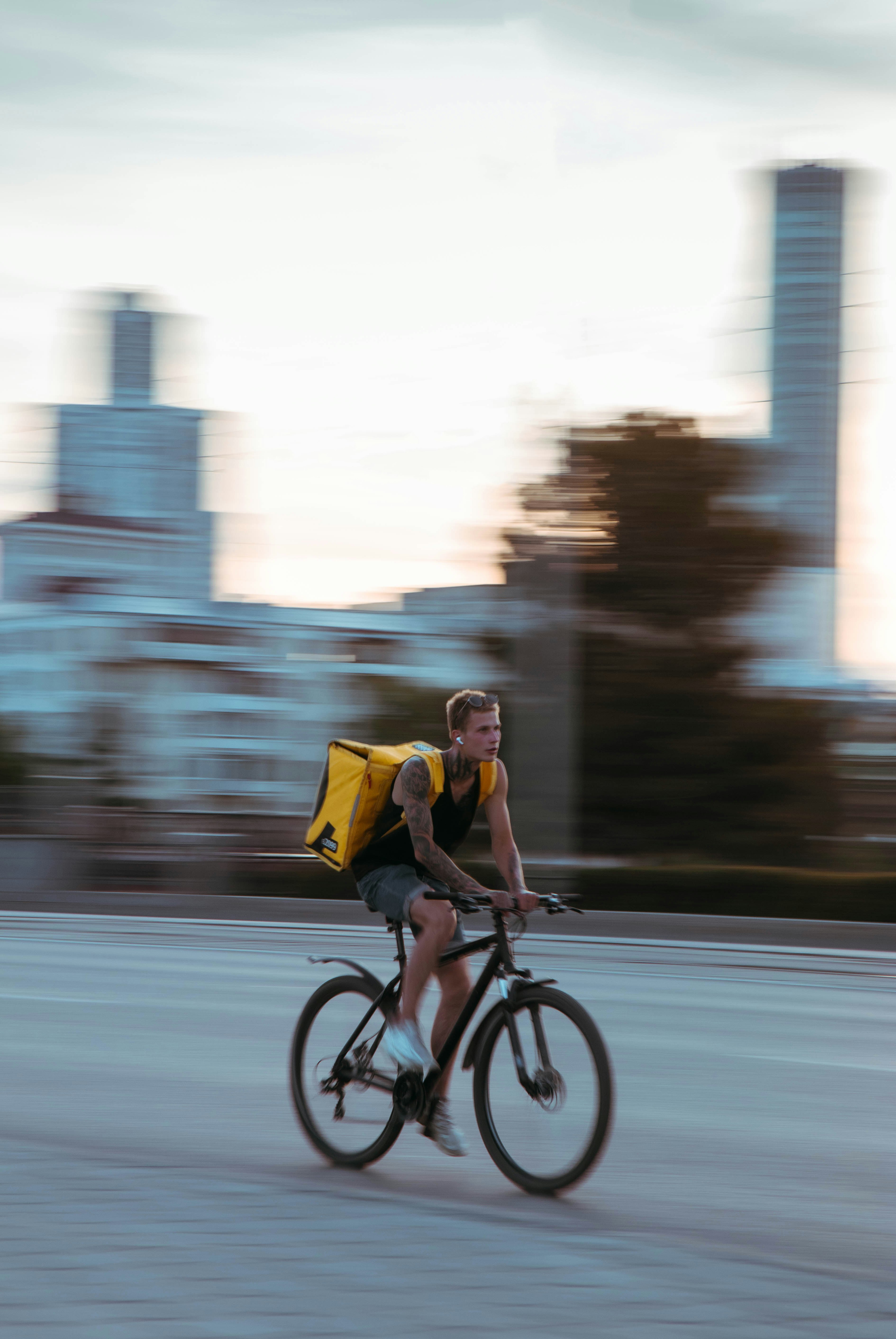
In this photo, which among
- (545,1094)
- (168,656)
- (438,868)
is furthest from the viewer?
(168,656)

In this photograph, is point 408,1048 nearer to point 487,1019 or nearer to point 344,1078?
point 487,1019

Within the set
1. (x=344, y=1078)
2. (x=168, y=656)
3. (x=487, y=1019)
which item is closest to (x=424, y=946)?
(x=487, y=1019)

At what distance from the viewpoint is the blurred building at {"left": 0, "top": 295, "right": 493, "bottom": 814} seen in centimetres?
3550

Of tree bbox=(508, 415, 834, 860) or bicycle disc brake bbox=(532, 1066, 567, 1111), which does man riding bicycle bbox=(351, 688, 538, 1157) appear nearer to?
bicycle disc brake bbox=(532, 1066, 567, 1111)

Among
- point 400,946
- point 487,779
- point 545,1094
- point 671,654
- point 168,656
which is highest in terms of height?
point 487,779

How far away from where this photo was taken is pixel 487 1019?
18.4 feet

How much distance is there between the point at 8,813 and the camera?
29.1 meters

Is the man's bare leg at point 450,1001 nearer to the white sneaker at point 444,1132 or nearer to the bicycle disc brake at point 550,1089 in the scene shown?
the white sneaker at point 444,1132

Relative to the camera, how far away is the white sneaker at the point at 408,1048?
5691 millimetres

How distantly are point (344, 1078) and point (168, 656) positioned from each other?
5573 centimetres

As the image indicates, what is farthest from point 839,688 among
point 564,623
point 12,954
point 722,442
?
point 12,954

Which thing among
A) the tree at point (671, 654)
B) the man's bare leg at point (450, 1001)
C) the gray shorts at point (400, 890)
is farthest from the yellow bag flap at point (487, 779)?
the tree at point (671, 654)

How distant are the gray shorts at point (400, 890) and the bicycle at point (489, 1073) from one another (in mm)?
71

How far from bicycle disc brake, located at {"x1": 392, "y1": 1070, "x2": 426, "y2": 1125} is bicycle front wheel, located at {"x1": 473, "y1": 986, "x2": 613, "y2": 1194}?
0.67ft
